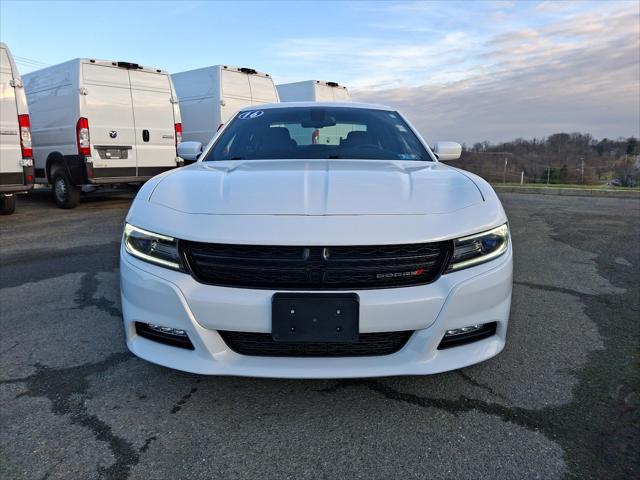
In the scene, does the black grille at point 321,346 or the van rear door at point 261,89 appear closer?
the black grille at point 321,346

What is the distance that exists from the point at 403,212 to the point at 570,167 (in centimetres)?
3061

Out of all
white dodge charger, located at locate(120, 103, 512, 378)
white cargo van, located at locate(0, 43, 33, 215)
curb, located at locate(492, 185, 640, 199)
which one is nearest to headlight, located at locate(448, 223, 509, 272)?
white dodge charger, located at locate(120, 103, 512, 378)

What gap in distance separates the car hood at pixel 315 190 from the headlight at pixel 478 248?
0.17 metres

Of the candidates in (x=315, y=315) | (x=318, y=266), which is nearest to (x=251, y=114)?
(x=318, y=266)

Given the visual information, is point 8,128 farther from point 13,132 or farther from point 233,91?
point 233,91

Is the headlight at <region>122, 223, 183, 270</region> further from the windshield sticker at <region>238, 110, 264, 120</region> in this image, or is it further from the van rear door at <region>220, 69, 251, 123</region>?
the van rear door at <region>220, 69, 251, 123</region>

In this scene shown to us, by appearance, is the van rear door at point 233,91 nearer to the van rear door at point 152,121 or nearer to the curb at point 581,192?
the van rear door at point 152,121

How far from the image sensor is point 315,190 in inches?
88.2

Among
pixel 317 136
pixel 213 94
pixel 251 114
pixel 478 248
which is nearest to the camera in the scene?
pixel 478 248

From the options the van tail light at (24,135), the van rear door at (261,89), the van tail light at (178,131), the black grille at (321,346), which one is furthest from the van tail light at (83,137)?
the black grille at (321,346)

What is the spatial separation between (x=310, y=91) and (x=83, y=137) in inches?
252

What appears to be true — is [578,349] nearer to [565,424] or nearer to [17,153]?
[565,424]

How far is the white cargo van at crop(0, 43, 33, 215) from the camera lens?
7258 millimetres

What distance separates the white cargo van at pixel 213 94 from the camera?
1028 centimetres
